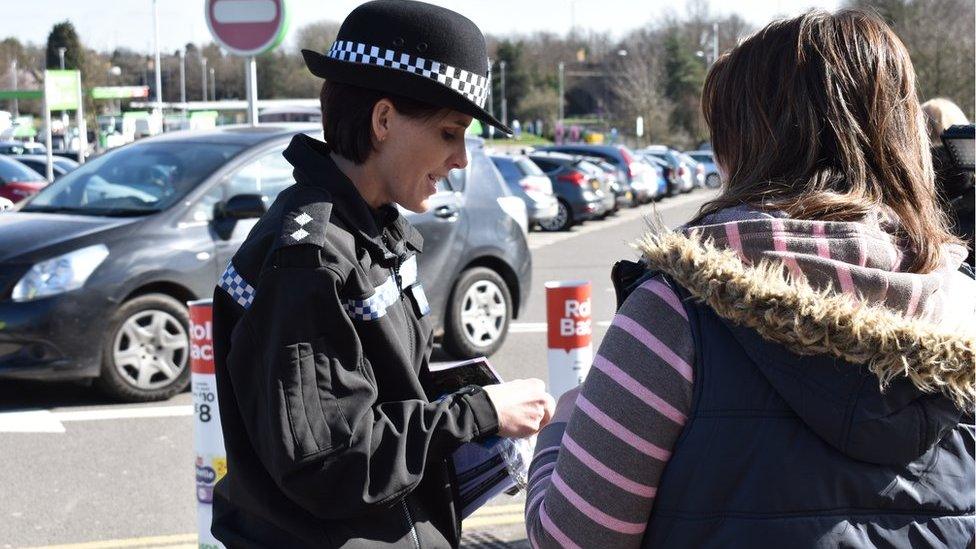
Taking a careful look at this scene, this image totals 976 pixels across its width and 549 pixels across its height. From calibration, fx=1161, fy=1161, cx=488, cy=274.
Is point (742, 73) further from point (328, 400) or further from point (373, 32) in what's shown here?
point (328, 400)

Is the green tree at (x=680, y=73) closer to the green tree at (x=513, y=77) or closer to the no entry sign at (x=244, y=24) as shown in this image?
the green tree at (x=513, y=77)

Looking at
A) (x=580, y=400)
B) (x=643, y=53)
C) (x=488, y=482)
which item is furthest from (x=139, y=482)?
(x=643, y=53)

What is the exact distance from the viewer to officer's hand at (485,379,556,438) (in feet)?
6.71

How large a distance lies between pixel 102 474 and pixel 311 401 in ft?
14.6

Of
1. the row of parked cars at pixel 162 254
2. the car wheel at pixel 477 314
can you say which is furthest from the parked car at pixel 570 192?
the row of parked cars at pixel 162 254

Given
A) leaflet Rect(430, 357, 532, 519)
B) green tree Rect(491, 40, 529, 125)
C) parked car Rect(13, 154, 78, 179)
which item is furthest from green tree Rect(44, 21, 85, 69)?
leaflet Rect(430, 357, 532, 519)

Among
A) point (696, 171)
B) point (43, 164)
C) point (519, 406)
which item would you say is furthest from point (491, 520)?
point (696, 171)

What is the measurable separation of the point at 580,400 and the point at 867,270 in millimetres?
438

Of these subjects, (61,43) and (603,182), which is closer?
(603,182)

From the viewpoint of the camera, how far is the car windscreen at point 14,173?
58.9ft

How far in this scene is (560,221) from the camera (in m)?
23.6

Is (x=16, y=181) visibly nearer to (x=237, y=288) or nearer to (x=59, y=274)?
(x=59, y=274)

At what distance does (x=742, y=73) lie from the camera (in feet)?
5.70

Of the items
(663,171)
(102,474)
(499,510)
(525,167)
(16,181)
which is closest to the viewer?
(499,510)
